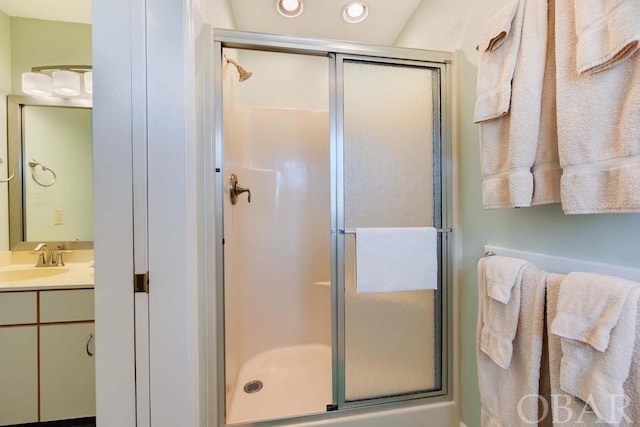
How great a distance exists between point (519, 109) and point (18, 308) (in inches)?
88.8

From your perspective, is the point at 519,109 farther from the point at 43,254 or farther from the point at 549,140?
the point at 43,254

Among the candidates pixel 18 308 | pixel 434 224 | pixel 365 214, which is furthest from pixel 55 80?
pixel 434 224

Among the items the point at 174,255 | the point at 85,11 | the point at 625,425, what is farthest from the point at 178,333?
the point at 85,11

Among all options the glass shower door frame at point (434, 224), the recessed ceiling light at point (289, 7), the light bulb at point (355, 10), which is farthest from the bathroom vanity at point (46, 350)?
the light bulb at point (355, 10)

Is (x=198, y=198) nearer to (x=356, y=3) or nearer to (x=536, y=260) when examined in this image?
(x=536, y=260)

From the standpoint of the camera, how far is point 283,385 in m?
1.75

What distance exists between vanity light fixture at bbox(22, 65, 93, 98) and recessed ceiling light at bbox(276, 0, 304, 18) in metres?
1.25

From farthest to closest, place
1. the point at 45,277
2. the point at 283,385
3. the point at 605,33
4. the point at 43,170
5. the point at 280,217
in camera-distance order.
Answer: the point at 280,217
the point at 283,385
the point at 43,170
the point at 45,277
the point at 605,33

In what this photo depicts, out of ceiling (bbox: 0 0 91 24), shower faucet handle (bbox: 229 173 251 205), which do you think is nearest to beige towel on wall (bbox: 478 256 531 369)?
shower faucet handle (bbox: 229 173 251 205)

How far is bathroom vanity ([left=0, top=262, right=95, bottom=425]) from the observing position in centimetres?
129

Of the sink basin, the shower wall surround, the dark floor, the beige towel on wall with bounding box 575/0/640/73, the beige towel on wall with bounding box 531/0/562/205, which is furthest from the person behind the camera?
the shower wall surround

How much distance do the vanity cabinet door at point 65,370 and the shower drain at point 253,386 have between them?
2.64 feet

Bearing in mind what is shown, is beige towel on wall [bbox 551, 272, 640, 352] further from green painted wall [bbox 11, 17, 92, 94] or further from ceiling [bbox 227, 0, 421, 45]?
green painted wall [bbox 11, 17, 92, 94]

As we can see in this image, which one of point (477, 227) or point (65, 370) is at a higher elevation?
point (477, 227)
